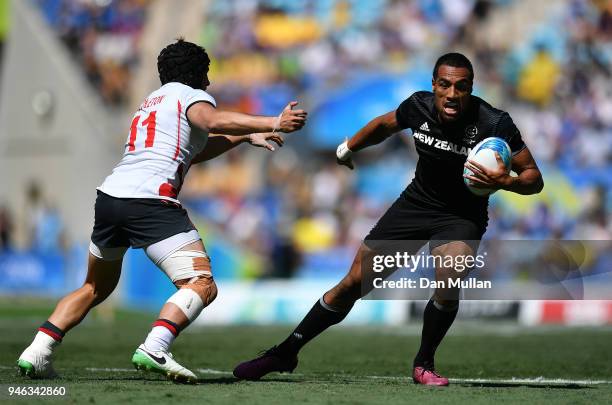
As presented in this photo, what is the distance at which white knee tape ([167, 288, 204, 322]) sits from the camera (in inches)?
270

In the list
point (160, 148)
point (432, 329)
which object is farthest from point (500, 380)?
point (160, 148)

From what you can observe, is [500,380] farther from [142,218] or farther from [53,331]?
[53,331]

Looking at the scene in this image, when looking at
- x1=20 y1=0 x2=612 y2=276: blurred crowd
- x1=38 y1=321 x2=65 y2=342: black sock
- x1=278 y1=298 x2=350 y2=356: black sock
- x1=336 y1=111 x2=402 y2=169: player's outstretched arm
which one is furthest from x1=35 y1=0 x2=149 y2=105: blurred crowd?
x1=38 y1=321 x2=65 y2=342: black sock

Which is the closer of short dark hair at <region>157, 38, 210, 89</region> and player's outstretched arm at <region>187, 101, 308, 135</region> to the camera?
player's outstretched arm at <region>187, 101, 308, 135</region>

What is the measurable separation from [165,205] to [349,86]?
15.5 m

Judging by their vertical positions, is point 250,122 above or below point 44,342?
above

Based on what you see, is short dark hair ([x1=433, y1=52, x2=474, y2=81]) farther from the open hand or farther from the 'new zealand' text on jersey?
the open hand

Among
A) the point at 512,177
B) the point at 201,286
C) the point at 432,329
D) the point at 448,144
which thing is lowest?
the point at 432,329

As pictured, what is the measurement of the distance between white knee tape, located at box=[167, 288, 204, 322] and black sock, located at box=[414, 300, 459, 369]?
1647 millimetres

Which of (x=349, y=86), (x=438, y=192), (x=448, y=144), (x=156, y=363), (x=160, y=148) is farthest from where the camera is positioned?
(x=349, y=86)

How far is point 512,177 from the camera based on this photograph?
6883mm

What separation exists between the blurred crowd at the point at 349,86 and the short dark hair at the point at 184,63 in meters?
12.6

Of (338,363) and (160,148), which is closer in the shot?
(160,148)

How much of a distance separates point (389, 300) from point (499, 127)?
33.6 feet
